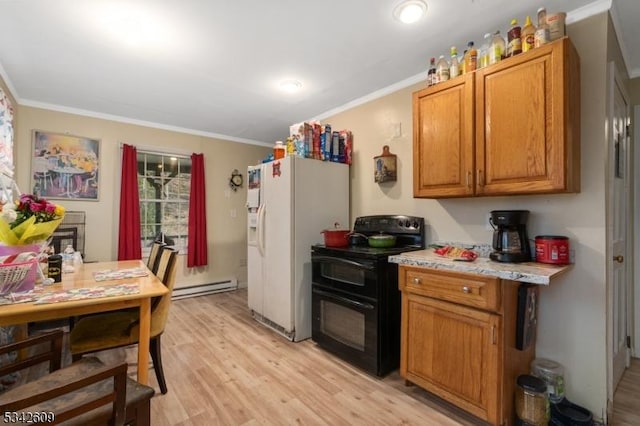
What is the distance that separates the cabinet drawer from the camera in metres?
1.58

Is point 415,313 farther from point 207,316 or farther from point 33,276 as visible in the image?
point 207,316

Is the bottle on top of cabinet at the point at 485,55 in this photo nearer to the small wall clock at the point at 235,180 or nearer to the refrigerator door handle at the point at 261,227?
the refrigerator door handle at the point at 261,227

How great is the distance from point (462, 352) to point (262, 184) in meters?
2.34

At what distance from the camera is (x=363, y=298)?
2256mm

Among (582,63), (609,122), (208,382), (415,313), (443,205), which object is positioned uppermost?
(582,63)

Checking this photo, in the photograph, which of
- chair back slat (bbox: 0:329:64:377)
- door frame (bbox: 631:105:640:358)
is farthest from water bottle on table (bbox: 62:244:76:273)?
door frame (bbox: 631:105:640:358)

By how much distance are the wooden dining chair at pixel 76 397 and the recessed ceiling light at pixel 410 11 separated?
7.56 ft

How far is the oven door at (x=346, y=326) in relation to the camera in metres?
2.20

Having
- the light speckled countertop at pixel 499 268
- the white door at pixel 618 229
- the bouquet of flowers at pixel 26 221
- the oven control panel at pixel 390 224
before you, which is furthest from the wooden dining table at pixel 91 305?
the white door at pixel 618 229

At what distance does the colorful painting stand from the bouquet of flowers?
1403mm

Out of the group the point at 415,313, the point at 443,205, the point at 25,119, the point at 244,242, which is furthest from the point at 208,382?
the point at 25,119

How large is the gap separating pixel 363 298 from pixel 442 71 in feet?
5.86

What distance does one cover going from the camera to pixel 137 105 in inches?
137

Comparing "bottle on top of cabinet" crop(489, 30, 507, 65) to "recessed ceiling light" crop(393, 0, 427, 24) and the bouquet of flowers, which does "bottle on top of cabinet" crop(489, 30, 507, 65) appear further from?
the bouquet of flowers
